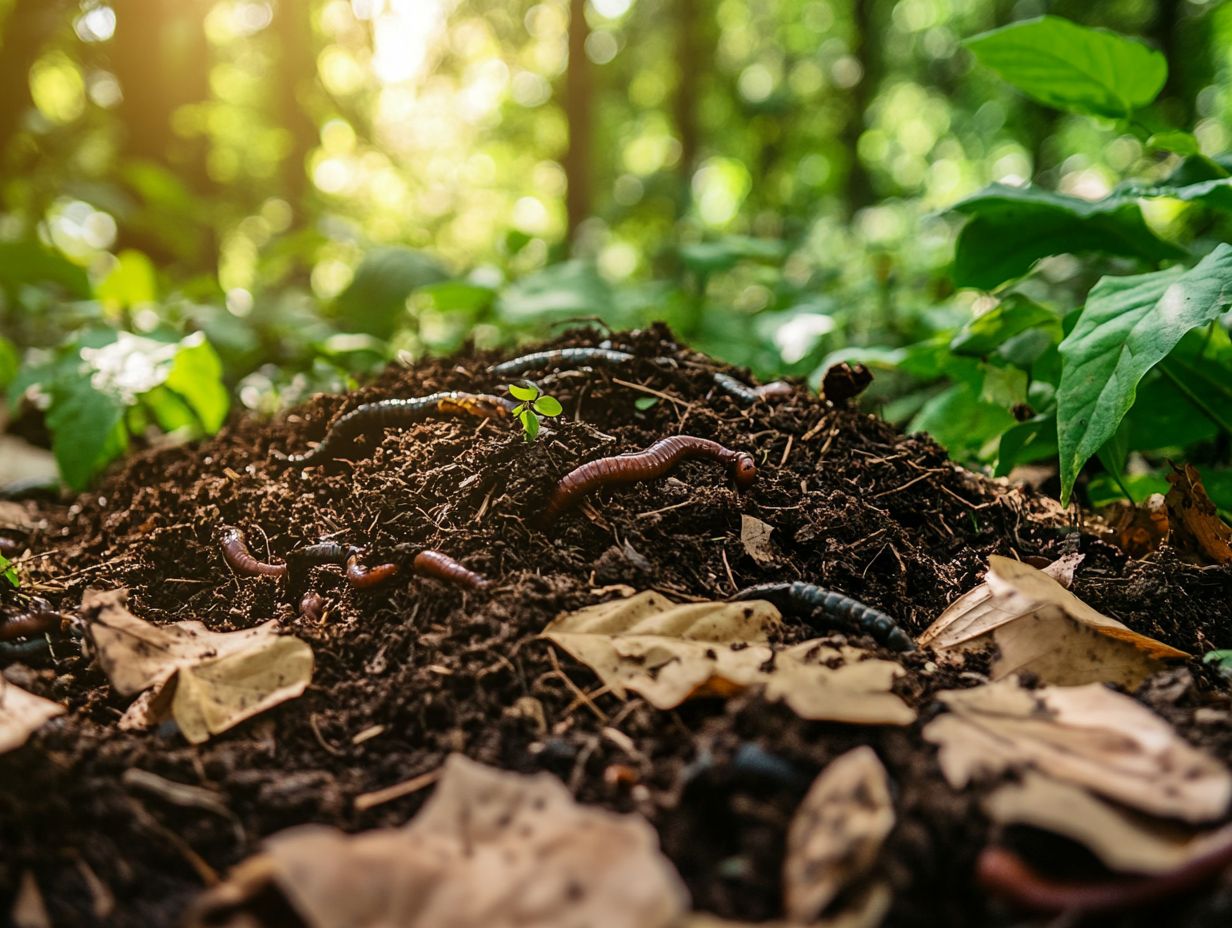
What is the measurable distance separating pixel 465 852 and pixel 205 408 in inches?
135

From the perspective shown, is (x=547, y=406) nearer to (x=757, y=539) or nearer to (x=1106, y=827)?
(x=757, y=539)

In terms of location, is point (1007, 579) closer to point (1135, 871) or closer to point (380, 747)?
point (1135, 871)

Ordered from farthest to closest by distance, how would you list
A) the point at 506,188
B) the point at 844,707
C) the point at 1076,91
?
the point at 506,188, the point at 1076,91, the point at 844,707

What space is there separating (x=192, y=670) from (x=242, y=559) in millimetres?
608

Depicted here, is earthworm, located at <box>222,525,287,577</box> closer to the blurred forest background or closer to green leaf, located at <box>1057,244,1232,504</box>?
the blurred forest background

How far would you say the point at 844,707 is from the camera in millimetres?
1853

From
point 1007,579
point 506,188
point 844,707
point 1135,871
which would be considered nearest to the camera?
point 1135,871

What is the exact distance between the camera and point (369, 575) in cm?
245

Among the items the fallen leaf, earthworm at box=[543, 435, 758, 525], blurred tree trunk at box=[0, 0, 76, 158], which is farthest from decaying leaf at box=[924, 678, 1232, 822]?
blurred tree trunk at box=[0, 0, 76, 158]

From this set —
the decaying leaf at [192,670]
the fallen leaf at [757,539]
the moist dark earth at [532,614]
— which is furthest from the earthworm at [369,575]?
the fallen leaf at [757,539]

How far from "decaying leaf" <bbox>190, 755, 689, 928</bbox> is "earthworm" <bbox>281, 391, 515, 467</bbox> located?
Result: 1732 millimetres

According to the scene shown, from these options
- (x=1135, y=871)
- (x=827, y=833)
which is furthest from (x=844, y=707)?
(x=1135, y=871)

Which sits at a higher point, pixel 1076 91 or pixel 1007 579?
pixel 1076 91

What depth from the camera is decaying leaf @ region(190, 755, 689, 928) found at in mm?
1408
